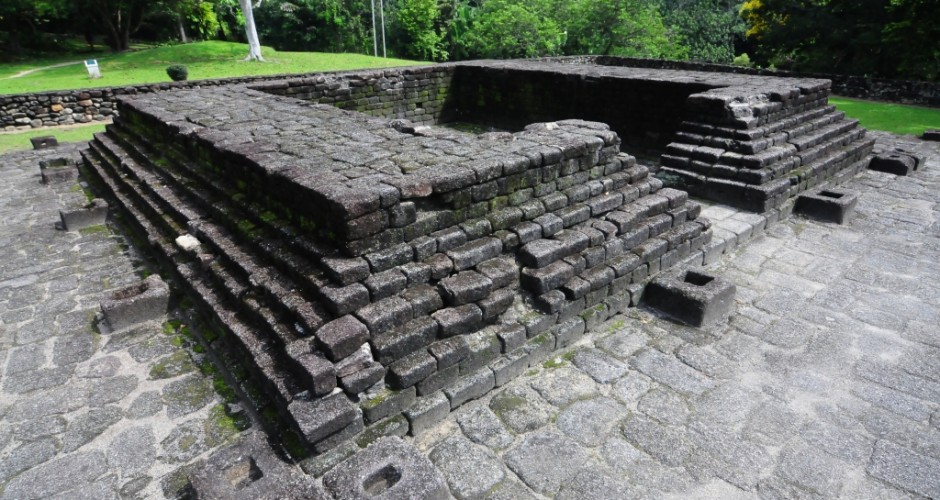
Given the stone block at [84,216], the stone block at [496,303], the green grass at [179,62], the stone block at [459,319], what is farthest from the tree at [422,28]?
the stone block at [459,319]

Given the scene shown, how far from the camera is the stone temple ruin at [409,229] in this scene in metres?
3.45

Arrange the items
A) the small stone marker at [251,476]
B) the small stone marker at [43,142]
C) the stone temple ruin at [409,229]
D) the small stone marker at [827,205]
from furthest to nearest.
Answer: the small stone marker at [43,142] < the small stone marker at [827,205] < the stone temple ruin at [409,229] < the small stone marker at [251,476]

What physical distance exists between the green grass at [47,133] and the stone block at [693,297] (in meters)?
12.3

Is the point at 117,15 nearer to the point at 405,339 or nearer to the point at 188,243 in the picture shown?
the point at 188,243

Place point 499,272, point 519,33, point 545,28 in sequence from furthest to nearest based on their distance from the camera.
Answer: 1. point 519,33
2. point 545,28
3. point 499,272

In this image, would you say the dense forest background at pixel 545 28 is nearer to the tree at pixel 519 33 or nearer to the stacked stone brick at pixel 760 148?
the tree at pixel 519 33

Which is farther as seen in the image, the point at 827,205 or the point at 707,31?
the point at 707,31

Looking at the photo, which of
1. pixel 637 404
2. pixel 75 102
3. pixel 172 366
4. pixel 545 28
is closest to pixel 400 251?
pixel 637 404

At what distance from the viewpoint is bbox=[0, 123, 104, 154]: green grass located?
11168mm

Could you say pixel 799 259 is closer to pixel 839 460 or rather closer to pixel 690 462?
pixel 839 460

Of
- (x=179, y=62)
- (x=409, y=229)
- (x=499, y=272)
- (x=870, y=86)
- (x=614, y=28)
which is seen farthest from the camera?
(x=614, y=28)

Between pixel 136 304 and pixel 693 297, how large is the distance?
4.59 metres

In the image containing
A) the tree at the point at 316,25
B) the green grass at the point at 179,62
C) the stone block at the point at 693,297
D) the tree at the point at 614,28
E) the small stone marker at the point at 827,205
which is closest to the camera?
the stone block at the point at 693,297

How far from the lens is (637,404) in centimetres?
363
